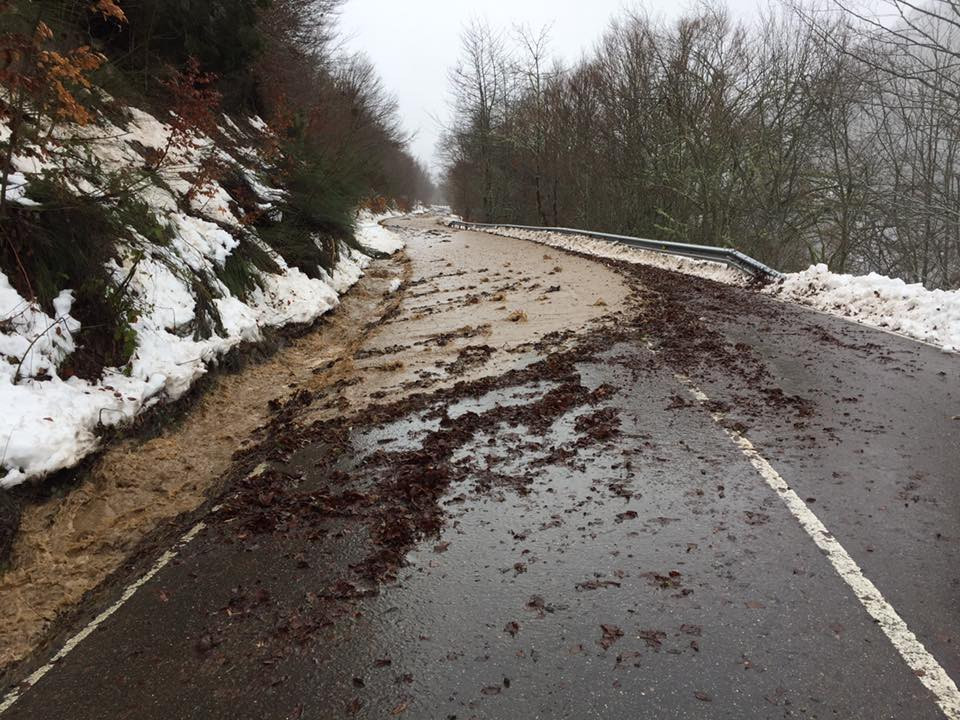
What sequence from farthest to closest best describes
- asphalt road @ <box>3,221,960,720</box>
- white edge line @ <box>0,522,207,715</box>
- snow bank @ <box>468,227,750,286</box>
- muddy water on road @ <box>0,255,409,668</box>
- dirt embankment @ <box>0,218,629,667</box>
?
1. snow bank @ <box>468,227,750,286</box>
2. dirt embankment @ <box>0,218,629,667</box>
3. muddy water on road @ <box>0,255,409,668</box>
4. white edge line @ <box>0,522,207,715</box>
5. asphalt road @ <box>3,221,960,720</box>

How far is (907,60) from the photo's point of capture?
1417 centimetres

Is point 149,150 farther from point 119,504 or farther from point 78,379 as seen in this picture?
point 119,504

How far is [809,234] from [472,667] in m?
24.8

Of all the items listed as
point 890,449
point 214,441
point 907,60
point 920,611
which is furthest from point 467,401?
point 907,60

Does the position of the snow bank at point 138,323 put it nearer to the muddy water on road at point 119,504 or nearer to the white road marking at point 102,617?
the muddy water on road at point 119,504

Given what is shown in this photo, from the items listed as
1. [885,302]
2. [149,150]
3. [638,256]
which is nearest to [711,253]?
[638,256]

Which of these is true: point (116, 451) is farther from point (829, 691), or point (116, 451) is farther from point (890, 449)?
point (890, 449)

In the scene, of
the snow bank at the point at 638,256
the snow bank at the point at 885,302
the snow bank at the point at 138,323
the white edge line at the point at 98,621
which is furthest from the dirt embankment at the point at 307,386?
the snow bank at the point at 885,302

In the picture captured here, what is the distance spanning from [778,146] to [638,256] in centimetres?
718

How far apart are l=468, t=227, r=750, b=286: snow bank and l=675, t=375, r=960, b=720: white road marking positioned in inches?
425

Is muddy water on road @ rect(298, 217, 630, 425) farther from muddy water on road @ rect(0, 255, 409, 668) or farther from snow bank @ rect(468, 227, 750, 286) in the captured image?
snow bank @ rect(468, 227, 750, 286)

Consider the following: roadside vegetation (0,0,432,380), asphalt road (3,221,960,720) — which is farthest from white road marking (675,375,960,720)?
roadside vegetation (0,0,432,380)

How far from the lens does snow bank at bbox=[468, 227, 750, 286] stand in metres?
15.4

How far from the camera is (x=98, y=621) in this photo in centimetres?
356
